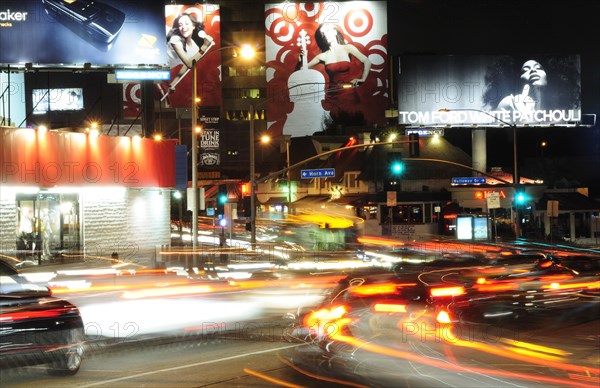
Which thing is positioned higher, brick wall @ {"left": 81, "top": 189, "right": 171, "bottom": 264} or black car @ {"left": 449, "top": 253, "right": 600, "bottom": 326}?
brick wall @ {"left": 81, "top": 189, "right": 171, "bottom": 264}

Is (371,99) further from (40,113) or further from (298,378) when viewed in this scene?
(298,378)

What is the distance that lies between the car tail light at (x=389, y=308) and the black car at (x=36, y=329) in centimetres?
605

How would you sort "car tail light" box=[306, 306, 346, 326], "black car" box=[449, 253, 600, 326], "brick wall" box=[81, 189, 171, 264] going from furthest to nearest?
"brick wall" box=[81, 189, 171, 264]
"black car" box=[449, 253, 600, 326]
"car tail light" box=[306, 306, 346, 326]

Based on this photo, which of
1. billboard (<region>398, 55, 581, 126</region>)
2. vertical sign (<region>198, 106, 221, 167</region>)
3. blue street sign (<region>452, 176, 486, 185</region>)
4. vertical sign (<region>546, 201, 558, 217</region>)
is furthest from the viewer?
billboard (<region>398, 55, 581, 126</region>)

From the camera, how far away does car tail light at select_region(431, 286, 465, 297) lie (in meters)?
16.8

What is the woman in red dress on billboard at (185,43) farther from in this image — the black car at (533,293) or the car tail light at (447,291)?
the car tail light at (447,291)

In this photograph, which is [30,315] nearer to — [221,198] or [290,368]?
[290,368]

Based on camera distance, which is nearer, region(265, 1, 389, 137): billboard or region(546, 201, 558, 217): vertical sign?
region(546, 201, 558, 217): vertical sign

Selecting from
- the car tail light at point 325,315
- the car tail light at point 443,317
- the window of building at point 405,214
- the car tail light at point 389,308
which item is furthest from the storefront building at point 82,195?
the window of building at point 405,214

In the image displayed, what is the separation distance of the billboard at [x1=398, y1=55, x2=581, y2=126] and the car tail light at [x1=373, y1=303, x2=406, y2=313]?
50.1m

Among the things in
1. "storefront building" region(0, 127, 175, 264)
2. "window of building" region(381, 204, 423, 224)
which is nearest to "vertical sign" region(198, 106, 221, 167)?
"window of building" region(381, 204, 423, 224)

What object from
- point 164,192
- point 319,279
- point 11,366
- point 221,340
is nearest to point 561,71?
point 164,192

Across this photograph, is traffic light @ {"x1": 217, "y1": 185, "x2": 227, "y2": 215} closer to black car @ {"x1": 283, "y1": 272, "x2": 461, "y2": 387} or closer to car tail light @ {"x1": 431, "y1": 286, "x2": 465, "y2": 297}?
black car @ {"x1": 283, "y1": 272, "x2": 461, "y2": 387}

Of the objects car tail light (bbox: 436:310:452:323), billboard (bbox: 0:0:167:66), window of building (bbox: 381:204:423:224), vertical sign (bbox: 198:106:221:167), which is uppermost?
billboard (bbox: 0:0:167:66)
